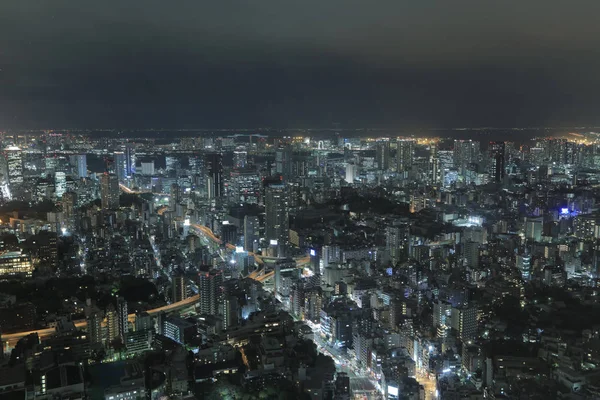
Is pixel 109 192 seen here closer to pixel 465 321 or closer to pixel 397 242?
pixel 397 242

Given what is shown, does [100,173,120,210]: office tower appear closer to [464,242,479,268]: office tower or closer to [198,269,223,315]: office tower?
[198,269,223,315]: office tower

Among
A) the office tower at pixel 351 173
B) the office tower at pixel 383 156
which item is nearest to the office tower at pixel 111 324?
the office tower at pixel 351 173

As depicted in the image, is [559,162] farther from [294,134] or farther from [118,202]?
[118,202]

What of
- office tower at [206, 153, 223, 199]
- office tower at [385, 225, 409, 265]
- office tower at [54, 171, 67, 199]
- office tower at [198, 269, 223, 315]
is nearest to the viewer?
office tower at [198, 269, 223, 315]

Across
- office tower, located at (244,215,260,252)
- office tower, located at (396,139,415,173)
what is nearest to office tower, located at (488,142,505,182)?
office tower, located at (396,139,415,173)

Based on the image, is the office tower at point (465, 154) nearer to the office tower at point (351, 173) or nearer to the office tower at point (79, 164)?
the office tower at point (351, 173)

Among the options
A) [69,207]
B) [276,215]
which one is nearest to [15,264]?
[69,207]
